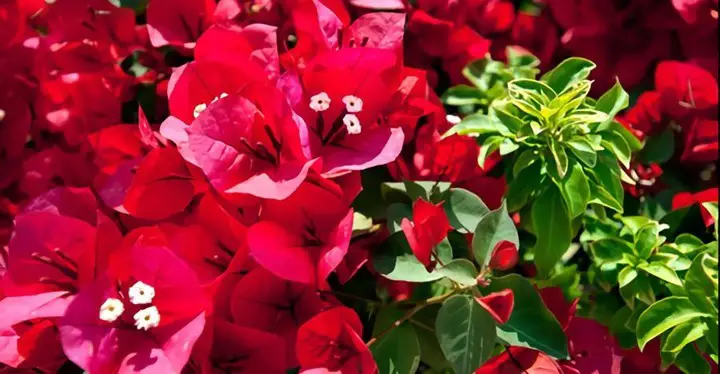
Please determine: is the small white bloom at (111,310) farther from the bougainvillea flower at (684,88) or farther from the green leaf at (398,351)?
the bougainvillea flower at (684,88)

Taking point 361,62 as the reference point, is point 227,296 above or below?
below

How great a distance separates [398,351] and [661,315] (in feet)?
0.94

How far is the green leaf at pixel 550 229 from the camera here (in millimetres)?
771

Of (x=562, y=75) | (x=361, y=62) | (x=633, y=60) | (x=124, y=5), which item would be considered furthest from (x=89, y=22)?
(x=633, y=60)

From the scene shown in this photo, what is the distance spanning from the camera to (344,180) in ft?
2.40

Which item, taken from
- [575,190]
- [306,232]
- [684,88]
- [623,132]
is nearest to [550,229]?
[575,190]

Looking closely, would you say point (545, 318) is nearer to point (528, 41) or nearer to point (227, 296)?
point (227, 296)

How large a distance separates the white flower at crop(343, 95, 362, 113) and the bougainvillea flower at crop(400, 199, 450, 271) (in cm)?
12

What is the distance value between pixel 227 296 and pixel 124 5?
1.53 ft

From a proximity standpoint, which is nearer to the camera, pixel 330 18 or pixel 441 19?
pixel 330 18

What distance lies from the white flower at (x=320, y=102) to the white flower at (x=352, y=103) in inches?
0.7

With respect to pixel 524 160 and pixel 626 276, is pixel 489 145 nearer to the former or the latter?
pixel 524 160

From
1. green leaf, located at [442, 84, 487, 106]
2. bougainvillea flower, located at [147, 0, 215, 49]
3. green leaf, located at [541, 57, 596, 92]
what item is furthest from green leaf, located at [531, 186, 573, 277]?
bougainvillea flower, located at [147, 0, 215, 49]

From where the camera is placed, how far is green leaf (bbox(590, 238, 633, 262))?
85 centimetres
